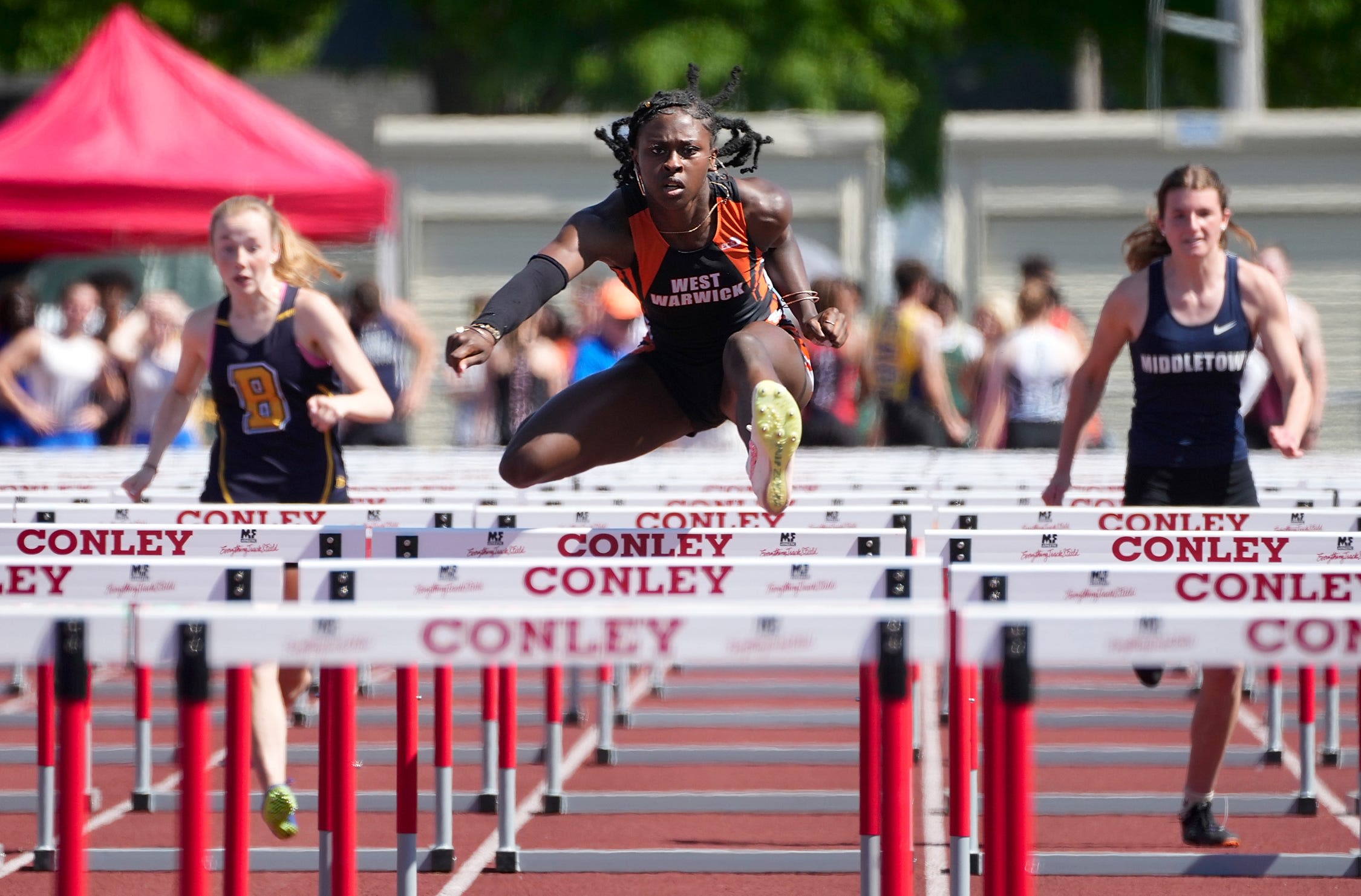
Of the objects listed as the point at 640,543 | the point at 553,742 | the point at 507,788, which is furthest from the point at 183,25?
the point at 640,543

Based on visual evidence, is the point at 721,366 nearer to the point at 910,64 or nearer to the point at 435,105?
the point at 910,64

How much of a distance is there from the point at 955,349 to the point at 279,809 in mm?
9041

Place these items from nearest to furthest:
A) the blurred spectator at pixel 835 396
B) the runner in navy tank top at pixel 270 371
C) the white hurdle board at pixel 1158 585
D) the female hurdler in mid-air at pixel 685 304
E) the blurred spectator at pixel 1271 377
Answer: the white hurdle board at pixel 1158 585 → the female hurdler in mid-air at pixel 685 304 → the runner in navy tank top at pixel 270 371 → the blurred spectator at pixel 1271 377 → the blurred spectator at pixel 835 396

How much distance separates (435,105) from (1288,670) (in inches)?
830

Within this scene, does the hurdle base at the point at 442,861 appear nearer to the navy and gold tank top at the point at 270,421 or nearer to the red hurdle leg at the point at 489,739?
the red hurdle leg at the point at 489,739

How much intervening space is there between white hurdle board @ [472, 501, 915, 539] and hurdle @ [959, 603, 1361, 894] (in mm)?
1845

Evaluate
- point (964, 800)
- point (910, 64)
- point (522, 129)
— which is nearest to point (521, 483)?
point (964, 800)

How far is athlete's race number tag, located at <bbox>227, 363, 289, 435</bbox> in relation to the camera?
6.30 m

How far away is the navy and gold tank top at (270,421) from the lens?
20.7ft

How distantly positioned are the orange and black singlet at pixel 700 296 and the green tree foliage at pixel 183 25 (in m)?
22.9

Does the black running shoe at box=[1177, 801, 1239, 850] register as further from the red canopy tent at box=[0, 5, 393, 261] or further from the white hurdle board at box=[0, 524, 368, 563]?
the red canopy tent at box=[0, 5, 393, 261]

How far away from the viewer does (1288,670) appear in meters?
10.4

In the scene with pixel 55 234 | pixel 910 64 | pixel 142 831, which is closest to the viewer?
pixel 142 831

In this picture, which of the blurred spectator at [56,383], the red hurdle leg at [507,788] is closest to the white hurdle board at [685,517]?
the red hurdle leg at [507,788]
